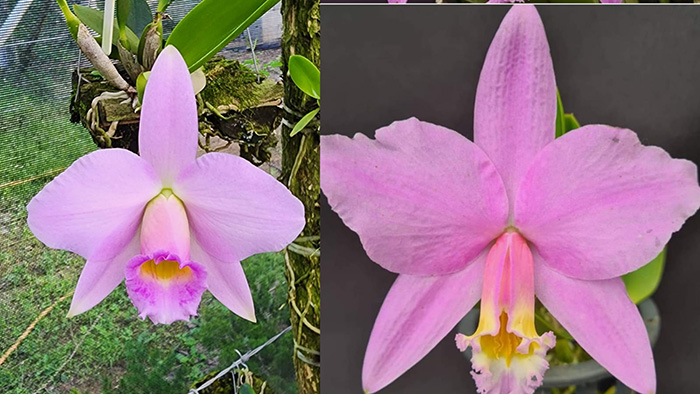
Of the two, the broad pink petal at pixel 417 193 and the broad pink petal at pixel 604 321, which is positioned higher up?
the broad pink petal at pixel 417 193

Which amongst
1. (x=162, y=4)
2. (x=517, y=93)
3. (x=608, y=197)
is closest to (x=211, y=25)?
(x=162, y=4)

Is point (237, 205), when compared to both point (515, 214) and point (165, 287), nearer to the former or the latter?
point (165, 287)

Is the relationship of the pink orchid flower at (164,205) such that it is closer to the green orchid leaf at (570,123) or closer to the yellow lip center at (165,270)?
the yellow lip center at (165,270)

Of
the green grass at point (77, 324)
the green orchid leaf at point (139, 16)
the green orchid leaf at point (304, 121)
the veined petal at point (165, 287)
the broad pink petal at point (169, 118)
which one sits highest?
the green orchid leaf at point (139, 16)

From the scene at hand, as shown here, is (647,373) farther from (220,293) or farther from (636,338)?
(220,293)

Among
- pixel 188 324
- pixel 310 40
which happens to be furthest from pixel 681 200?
pixel 188 324

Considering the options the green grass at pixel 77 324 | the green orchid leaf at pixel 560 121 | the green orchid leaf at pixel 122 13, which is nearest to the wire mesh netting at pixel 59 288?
the green grass at pixel 77 324

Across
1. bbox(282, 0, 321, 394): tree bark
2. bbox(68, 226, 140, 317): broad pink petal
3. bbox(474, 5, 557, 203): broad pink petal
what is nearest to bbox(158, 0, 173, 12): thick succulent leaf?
bbox(282, 0, 321, 394): tree bark

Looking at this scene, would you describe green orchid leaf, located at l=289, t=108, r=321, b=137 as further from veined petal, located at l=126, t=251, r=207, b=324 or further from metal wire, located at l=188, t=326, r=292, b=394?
metal wire, located at l=188, t=326, r=292, b=394
